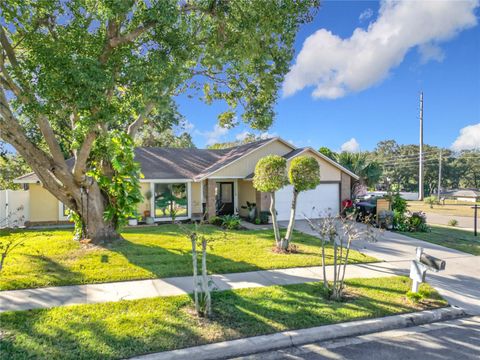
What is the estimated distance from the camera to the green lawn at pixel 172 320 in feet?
13.4

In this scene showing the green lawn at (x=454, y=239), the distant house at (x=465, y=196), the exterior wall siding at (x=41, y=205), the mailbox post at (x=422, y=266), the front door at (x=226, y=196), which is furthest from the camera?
the distant house at (x=465, y=196)

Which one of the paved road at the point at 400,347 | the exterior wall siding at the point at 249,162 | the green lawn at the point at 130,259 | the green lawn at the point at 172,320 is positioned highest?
the exterior wall siding at the point at 249,162

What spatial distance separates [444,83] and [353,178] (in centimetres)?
757

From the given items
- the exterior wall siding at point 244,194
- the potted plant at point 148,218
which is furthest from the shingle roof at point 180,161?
the potted plant at point 148,218

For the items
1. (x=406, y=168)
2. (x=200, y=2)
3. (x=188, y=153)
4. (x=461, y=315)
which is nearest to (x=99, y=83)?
(x=200, y=2)

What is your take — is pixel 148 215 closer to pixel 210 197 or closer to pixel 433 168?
pixel 210 197

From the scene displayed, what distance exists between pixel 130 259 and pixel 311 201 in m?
11.7

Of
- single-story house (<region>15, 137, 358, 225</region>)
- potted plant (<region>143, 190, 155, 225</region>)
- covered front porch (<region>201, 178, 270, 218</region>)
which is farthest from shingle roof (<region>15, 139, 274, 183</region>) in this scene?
covered front porch (<region>201, 178, 270, 218</region>)

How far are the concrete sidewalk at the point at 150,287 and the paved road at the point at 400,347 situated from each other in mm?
2177

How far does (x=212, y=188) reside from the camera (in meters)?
15.9

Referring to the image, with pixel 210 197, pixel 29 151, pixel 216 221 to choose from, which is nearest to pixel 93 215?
pixel 29 151

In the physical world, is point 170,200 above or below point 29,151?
below

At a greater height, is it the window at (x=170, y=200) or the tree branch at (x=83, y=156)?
the tree branch at (x=83, y=156)

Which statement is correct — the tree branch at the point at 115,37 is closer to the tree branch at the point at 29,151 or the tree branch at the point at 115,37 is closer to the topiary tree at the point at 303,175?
the tree branch at the point at 29,151
